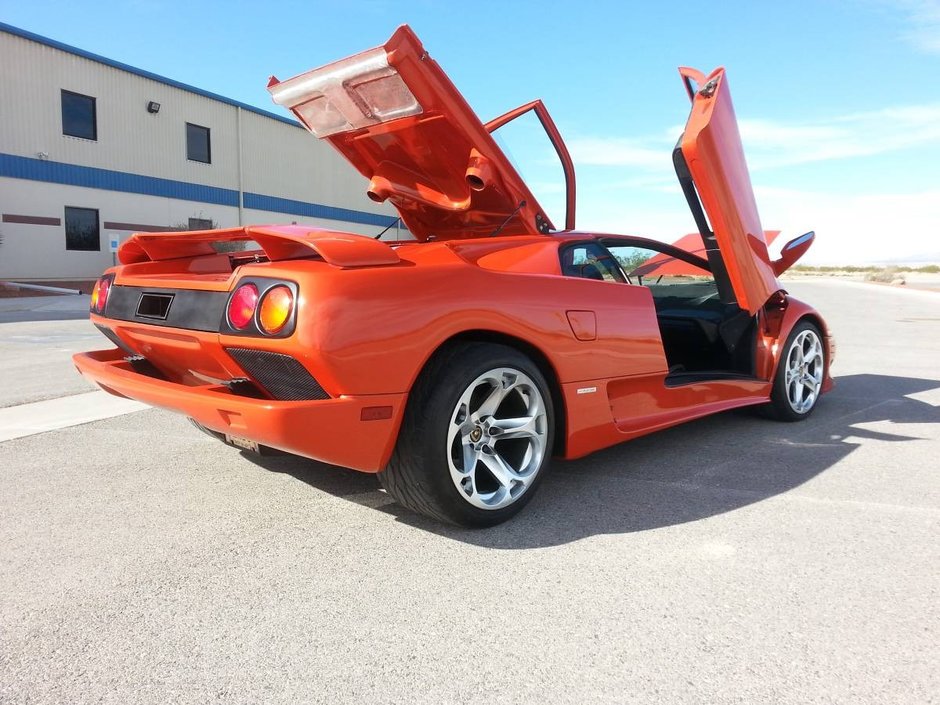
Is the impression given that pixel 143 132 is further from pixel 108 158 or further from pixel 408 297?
pixel 408 297

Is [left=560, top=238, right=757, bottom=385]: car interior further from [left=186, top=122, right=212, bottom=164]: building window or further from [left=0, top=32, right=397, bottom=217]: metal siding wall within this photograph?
[left=186, top=122, right=212, bottom=164]: building window

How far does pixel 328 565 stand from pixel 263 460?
1.37 meters

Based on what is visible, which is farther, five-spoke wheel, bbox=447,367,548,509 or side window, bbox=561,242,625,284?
side window, bbox=561,242,625,284

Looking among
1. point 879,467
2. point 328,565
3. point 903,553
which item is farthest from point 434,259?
point 879,467

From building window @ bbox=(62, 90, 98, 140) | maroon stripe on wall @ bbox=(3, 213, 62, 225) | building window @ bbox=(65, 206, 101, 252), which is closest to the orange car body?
maroon stripe on wall @ bbox=(3, 213, 62, 225)

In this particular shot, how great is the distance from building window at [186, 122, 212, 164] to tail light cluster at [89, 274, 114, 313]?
22.4 m

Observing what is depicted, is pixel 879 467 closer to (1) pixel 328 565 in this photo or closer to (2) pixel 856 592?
(2) pixel 856 592

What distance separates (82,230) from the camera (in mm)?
20891

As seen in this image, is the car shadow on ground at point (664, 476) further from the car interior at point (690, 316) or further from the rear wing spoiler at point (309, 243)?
the rear wing spoiler at point (309, 243)

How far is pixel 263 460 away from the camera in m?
3.68

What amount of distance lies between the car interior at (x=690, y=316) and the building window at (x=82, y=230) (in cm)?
2046

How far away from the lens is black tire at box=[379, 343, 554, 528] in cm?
257

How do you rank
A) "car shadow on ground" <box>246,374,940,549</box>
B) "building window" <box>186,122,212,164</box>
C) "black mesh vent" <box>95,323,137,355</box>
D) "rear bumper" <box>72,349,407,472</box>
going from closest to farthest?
"rear bumper" <box>72,349,407,472</box>, "car shadow on ground" <box>246,374,940,549</box>, "black mesh vent" <box>95,323,137,355</box>, "building window" <box>186,122,212,164</box>

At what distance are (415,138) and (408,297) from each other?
1.50 metres
